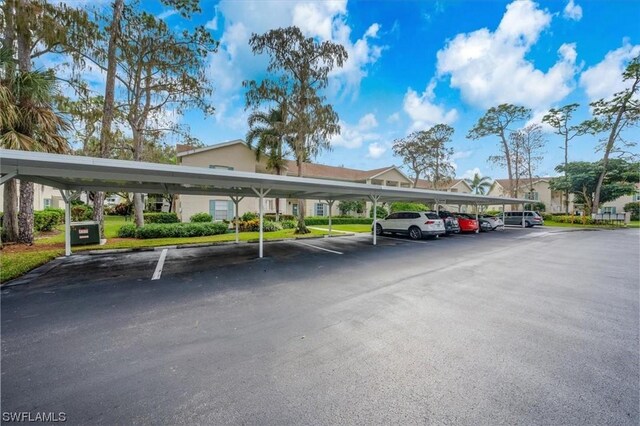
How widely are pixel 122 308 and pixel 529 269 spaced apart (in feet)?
34.5

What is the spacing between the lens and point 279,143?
2009 cm

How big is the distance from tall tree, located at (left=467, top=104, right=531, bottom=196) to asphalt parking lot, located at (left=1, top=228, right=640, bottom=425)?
30809 mm

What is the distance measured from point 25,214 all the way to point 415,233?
1843cm

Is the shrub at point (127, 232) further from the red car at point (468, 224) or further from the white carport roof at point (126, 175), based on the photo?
the red car at point (468, 224)

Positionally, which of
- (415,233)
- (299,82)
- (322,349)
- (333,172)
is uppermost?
(299,82)

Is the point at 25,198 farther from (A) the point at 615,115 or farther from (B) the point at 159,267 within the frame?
(A) the point at 615,115

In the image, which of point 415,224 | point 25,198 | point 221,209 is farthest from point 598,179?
point 25,198

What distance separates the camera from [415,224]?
1528 centimetres

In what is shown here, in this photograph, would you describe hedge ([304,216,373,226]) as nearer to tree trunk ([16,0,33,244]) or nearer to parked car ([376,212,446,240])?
parked car ([376,212,446,240])

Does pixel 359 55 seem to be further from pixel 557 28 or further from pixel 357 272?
pixel 357 272

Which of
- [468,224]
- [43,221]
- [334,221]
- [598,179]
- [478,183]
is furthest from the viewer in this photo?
[478,183]

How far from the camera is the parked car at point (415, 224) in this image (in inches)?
585

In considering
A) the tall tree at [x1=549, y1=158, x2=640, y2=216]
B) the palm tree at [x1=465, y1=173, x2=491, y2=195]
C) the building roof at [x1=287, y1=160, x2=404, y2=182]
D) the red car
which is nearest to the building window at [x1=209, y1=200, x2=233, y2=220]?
the building roof at [x1=287, y1=160, x2=404, y2=182]

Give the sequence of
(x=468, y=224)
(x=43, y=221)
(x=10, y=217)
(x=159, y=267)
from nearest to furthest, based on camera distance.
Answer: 1. (x=159, y=267)
2. (x=10, y=217)
3. (x=43, y=221)
4. (x=468, y=224)
